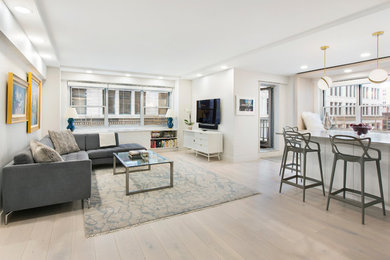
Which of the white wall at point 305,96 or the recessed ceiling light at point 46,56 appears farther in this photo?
the white wall at point 305,96

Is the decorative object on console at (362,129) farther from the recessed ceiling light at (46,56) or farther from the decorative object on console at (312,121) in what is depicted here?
the recessed ceiling light at (46,56)

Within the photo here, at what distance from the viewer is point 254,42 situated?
383 centimetres

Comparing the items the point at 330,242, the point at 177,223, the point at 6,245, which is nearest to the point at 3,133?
the point at 6,245

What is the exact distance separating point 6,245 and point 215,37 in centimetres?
371

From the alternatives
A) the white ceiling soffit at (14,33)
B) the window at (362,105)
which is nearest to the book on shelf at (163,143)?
the white ceiling soffit at (14,33)

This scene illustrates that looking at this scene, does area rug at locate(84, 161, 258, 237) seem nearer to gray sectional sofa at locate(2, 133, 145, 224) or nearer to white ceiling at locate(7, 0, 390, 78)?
gray sectional sofa at locate(2, 133, 145, 224)

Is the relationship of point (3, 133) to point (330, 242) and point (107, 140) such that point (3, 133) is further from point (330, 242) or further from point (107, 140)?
point (330, 242)

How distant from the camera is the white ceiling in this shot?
2.62 meters

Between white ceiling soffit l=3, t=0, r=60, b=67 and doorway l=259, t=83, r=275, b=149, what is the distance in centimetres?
551

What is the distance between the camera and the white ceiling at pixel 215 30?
262cm

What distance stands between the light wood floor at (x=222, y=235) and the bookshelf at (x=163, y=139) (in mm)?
4249

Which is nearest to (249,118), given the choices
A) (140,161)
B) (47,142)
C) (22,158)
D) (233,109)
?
(233,109)

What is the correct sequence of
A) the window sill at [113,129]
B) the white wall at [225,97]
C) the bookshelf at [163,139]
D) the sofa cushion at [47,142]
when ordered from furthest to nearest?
1. the bookshelf at [163,139]
2. the window sill at [113,129]
3. the white wall at [225,97]
4. the sofa cushion at [47,142]

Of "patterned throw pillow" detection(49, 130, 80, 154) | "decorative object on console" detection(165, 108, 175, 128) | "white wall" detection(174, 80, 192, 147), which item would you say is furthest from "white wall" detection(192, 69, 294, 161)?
"patterned throw pillow" detection(49, 130, 80, 154)
